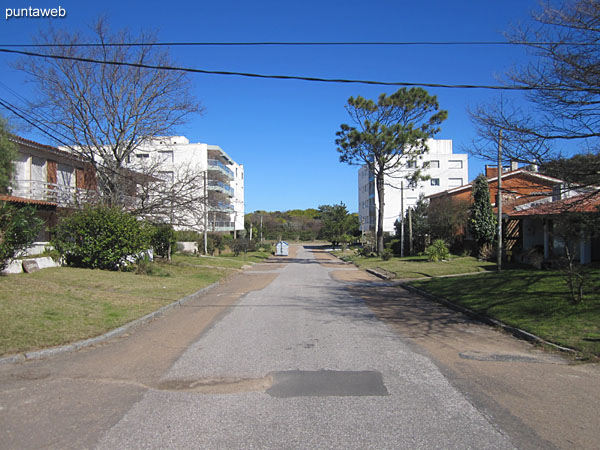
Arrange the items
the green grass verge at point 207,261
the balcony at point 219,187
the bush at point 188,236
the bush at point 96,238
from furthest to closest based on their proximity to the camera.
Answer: the balcony at point 219,187
the bush at point 188,236
the green grass verge at point 207,261
the bush at point 96,238

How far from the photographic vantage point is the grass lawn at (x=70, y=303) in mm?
8070

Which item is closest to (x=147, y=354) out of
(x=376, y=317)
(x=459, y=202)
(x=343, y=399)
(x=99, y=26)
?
(x=343, y=399)

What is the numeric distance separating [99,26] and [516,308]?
20706 millimetres

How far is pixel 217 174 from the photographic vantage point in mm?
58531

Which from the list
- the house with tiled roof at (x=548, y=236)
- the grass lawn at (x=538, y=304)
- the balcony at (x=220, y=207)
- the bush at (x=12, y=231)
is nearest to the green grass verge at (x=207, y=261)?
the balcony at (x=220, y=207)

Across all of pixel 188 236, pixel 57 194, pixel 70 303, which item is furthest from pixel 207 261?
pixel 70 303

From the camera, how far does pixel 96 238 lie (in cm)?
1803

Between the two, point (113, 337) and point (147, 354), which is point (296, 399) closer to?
point (147, 354)

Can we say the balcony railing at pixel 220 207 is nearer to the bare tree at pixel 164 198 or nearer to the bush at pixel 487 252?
the bare tree at pixel 164 198

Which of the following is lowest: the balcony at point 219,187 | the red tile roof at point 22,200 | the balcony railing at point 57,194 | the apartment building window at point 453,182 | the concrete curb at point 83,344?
the concrete curb at point 83,344

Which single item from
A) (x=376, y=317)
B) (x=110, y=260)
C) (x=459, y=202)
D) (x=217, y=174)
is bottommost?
(x=376, y=317)

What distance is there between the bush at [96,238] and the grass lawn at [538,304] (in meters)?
11.5

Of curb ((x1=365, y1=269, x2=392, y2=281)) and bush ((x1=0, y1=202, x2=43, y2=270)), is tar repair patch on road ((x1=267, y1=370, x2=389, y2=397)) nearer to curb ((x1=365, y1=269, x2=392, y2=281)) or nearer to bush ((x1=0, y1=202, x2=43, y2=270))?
bush ((x1=0, y1=202, x2=43, y2=270))

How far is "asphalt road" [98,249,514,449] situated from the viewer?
4301mm
